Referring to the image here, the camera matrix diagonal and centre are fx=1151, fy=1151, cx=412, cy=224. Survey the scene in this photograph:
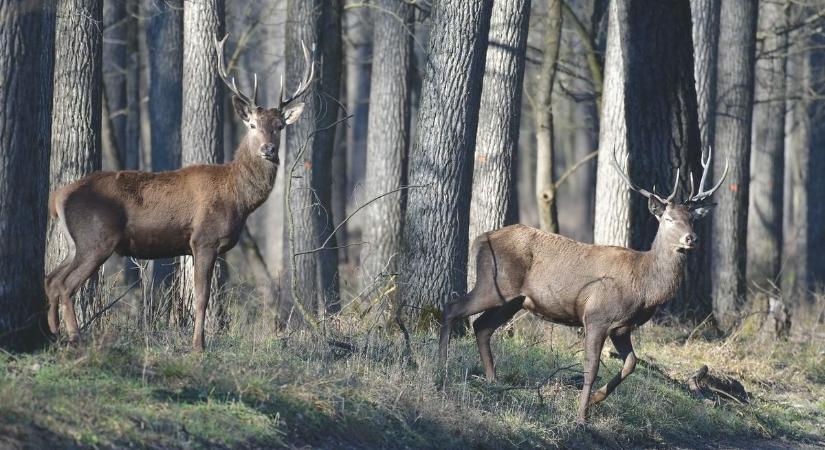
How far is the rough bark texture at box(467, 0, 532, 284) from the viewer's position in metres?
14.2

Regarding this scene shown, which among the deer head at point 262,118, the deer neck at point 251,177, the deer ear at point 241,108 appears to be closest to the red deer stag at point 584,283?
the deer neck at point 251,177

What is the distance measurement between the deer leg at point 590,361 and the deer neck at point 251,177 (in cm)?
324

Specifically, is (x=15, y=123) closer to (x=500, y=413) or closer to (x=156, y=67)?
(x=500, y=413)

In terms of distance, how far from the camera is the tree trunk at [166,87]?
57.8ft

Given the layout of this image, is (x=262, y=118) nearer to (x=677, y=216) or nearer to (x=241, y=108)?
(x=241, y=108)

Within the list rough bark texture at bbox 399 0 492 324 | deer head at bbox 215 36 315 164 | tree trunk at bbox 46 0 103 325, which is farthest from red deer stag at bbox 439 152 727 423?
tree trunk at bbox 46 0 103 325

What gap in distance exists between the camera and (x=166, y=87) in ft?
58.4

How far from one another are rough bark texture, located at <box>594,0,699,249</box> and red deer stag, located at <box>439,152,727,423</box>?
144 inches

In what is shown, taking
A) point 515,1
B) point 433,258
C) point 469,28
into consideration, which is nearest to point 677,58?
point 515,1

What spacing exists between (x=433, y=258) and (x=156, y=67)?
7.26 meters

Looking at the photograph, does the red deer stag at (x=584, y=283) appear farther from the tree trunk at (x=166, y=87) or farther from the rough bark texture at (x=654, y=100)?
the tree trunk at (x=166, y=87)

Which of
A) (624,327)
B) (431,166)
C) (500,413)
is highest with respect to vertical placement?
(431,166)

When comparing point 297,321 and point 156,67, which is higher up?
point 156,67

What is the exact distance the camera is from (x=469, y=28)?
12555mm
